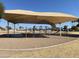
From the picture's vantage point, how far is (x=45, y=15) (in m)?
28.7

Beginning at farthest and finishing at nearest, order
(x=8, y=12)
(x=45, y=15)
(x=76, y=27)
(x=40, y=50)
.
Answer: (x=76, y=27) → (x=45, y=15) → (x=8, y=12) → (x=40, y=50)

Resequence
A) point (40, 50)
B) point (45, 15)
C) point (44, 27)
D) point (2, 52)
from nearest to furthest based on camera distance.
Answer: point (2, 52), point (40, 50), point (45, 15), point (44, 27)

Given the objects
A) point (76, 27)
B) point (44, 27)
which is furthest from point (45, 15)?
point (76, 27)

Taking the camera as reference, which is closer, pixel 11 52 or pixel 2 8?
pixel 11 52

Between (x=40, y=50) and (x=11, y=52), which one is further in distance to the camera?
(x=40, y=50)

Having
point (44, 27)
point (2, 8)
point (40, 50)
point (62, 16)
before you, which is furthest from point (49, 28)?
point (40, 50)

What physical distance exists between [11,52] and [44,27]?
41378mm

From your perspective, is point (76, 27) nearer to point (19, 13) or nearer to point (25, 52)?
point (19, 13)

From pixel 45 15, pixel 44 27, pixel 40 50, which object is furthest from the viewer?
pixel 44 27

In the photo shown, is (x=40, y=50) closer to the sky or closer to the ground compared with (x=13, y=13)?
closer to the ground

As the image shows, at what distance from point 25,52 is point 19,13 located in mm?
14596

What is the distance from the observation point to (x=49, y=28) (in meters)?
56.3

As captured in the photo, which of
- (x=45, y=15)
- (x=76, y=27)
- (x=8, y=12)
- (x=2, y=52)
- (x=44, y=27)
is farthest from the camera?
(x=76, y=27)

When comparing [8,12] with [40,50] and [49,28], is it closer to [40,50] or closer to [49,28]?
[40,50]
